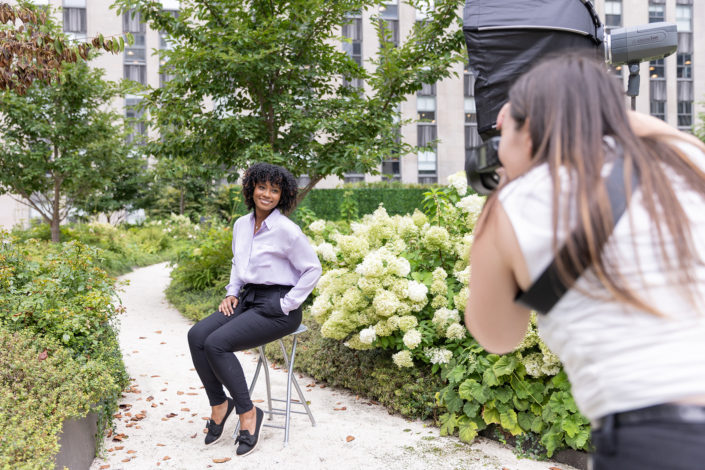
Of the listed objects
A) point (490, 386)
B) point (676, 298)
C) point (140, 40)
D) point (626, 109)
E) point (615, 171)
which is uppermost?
point (140, 40)

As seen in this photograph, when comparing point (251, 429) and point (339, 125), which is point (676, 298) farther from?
point (339, 125)

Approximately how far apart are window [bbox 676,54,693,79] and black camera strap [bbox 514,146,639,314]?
37.1m

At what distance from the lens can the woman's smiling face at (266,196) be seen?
3426mm

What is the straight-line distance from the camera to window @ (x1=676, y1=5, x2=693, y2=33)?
31062 mm

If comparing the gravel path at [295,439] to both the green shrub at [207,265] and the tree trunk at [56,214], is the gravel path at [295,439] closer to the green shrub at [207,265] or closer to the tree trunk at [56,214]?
the green shrub at [207,265]

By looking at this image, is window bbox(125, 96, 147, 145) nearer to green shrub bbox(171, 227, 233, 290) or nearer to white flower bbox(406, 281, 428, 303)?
green shrub bbox(171, 227, 233, 290)

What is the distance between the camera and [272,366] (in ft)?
16.8

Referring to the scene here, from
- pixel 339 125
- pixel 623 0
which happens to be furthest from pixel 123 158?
pixel 623 0

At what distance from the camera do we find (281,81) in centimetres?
621

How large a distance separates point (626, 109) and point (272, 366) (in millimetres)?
4664

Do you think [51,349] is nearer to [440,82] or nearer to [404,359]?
[404,359]

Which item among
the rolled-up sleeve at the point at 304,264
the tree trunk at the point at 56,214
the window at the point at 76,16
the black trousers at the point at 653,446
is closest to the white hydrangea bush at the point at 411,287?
the rolled-up sleeve at the point at 304,264

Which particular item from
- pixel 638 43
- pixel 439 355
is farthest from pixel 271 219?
pixel 638 43

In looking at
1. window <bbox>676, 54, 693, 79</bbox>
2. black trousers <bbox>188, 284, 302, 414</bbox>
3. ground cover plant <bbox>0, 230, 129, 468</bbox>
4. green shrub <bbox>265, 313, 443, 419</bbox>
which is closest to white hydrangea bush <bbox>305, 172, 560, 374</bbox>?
green shrub <bbox>265, 313, 443, 419</bbox>
